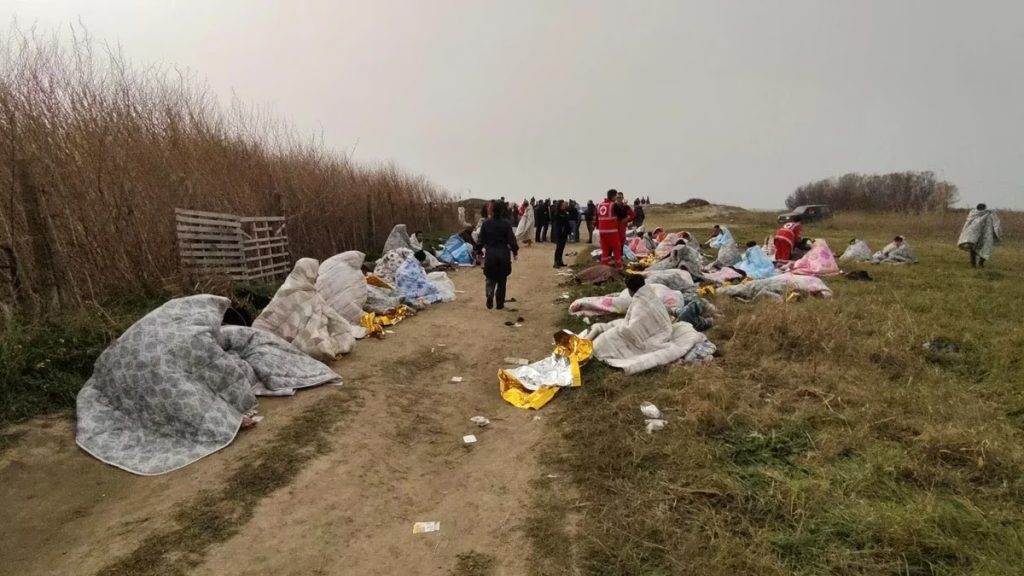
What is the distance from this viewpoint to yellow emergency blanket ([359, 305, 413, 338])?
24.6 feet

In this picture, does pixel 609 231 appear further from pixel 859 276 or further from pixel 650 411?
pixel 650 411

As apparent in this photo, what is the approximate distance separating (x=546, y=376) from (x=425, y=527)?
2.42 m

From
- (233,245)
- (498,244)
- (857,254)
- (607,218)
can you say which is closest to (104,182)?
(233,245)

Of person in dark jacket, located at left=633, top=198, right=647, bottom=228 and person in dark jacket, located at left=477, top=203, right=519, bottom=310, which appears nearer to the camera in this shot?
person in dark jacket, located at left=477, top=203, right=519, bottom=310

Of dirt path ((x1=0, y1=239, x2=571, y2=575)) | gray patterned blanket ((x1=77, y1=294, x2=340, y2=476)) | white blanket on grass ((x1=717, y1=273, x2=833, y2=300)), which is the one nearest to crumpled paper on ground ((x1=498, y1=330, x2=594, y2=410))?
dirt path ((x1=0, y1=239, x2=571, y2=575))

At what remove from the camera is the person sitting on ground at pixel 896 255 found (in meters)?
12.7

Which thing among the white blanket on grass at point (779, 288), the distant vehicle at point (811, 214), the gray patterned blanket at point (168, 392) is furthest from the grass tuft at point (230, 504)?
the distant vehicle at point (811, 214)

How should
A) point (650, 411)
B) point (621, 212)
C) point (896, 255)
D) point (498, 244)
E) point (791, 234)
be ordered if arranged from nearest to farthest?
point (650, 411) → point (498, 244) → point (621, 212) → point (791, 234) → point (896, 255)

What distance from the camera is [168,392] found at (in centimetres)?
430

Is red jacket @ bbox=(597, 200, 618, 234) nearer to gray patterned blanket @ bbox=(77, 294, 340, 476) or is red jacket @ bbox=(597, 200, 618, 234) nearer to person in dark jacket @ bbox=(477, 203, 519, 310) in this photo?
person in dark jacket @ bbox=(477, 203, 519, 310)

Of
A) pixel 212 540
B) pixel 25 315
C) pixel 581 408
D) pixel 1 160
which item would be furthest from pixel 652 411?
pixel 1 160

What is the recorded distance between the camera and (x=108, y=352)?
15.0 ft

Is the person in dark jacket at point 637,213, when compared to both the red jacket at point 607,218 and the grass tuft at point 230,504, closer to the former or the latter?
the red jacket at point 607,218

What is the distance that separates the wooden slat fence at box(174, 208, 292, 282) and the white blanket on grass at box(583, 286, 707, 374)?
5.75 metres
